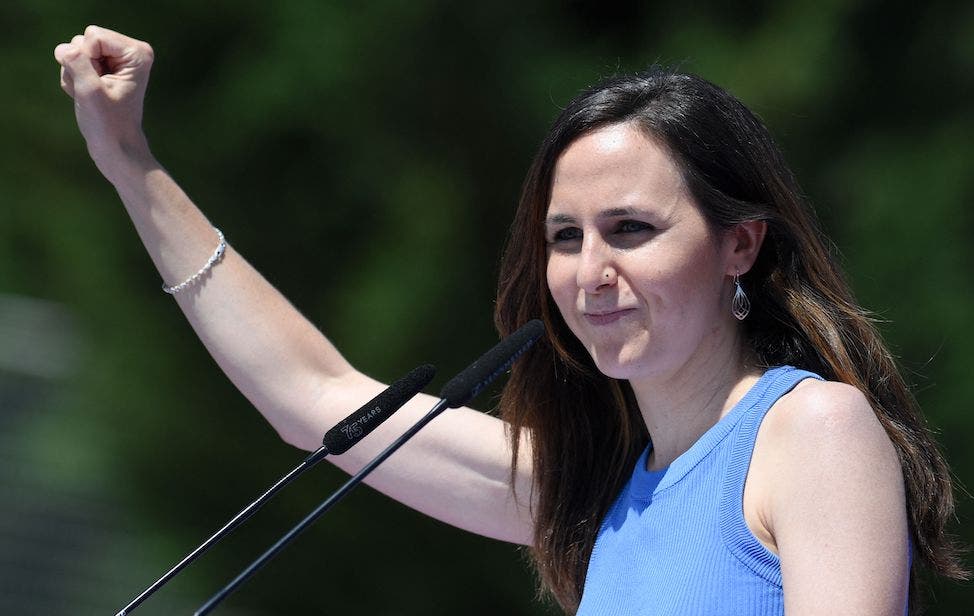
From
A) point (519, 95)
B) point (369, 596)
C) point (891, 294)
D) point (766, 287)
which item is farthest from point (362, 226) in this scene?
point (766, 287)

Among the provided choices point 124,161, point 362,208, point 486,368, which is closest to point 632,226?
point 486,368

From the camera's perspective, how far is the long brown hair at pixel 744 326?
5.60 feet

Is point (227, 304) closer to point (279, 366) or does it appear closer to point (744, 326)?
point (279, 366)

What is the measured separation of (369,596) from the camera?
3.78m

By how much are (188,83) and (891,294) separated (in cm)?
201

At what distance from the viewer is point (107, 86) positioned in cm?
202

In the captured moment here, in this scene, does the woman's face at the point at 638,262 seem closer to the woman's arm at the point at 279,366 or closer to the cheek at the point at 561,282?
the cheek at the point at 561,282

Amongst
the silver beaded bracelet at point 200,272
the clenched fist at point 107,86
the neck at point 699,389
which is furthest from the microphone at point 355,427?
the clenched fist at point 107,86

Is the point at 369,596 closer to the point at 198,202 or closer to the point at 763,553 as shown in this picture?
the point at 198,202

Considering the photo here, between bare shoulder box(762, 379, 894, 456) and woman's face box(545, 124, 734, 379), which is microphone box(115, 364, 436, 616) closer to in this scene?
woman's face box(545, 124, 734, 379)

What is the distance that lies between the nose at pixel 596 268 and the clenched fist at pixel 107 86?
0.81m

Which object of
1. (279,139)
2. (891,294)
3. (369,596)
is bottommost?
(369,596)

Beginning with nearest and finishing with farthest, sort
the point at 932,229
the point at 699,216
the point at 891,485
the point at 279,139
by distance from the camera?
1. the point at 891,485
2. the point at 699,216
3. the point at 932,229
4. the point at 279,139

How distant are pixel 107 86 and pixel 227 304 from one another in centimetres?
39
